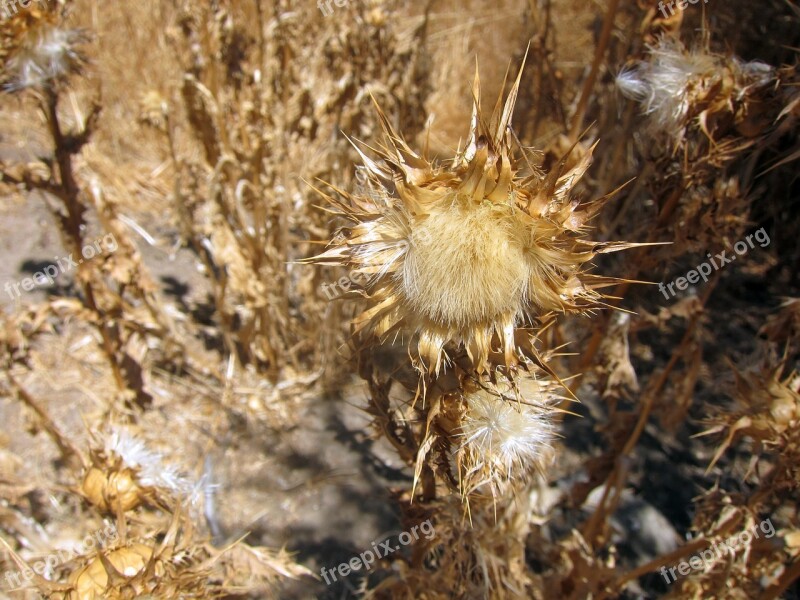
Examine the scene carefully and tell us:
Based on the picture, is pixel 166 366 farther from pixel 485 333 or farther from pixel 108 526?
pixel 485 333

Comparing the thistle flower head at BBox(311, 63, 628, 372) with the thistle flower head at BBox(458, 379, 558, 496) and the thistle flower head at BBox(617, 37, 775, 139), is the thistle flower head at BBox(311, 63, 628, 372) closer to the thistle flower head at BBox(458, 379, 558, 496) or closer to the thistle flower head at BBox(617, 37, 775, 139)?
the thistle flower head at BBox(458, 379, 558, 496)

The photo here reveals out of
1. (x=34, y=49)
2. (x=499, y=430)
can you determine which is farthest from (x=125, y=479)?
(x=34, y=49)

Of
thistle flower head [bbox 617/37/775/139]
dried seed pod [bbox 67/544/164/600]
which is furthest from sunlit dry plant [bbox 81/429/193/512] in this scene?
thistle flower head [bbox 617/37/775/139]

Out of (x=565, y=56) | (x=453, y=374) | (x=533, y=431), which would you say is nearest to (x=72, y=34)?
(x=453, y=374)

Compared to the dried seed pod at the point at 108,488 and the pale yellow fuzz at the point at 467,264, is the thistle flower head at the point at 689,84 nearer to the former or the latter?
the pale yellow fuzz at the point at 467,264

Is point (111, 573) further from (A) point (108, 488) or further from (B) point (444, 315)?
(B) point (444, 315)

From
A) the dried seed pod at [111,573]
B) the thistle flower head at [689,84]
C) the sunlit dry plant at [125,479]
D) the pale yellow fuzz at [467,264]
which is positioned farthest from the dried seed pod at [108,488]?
the thistle flower head at [689,84]
